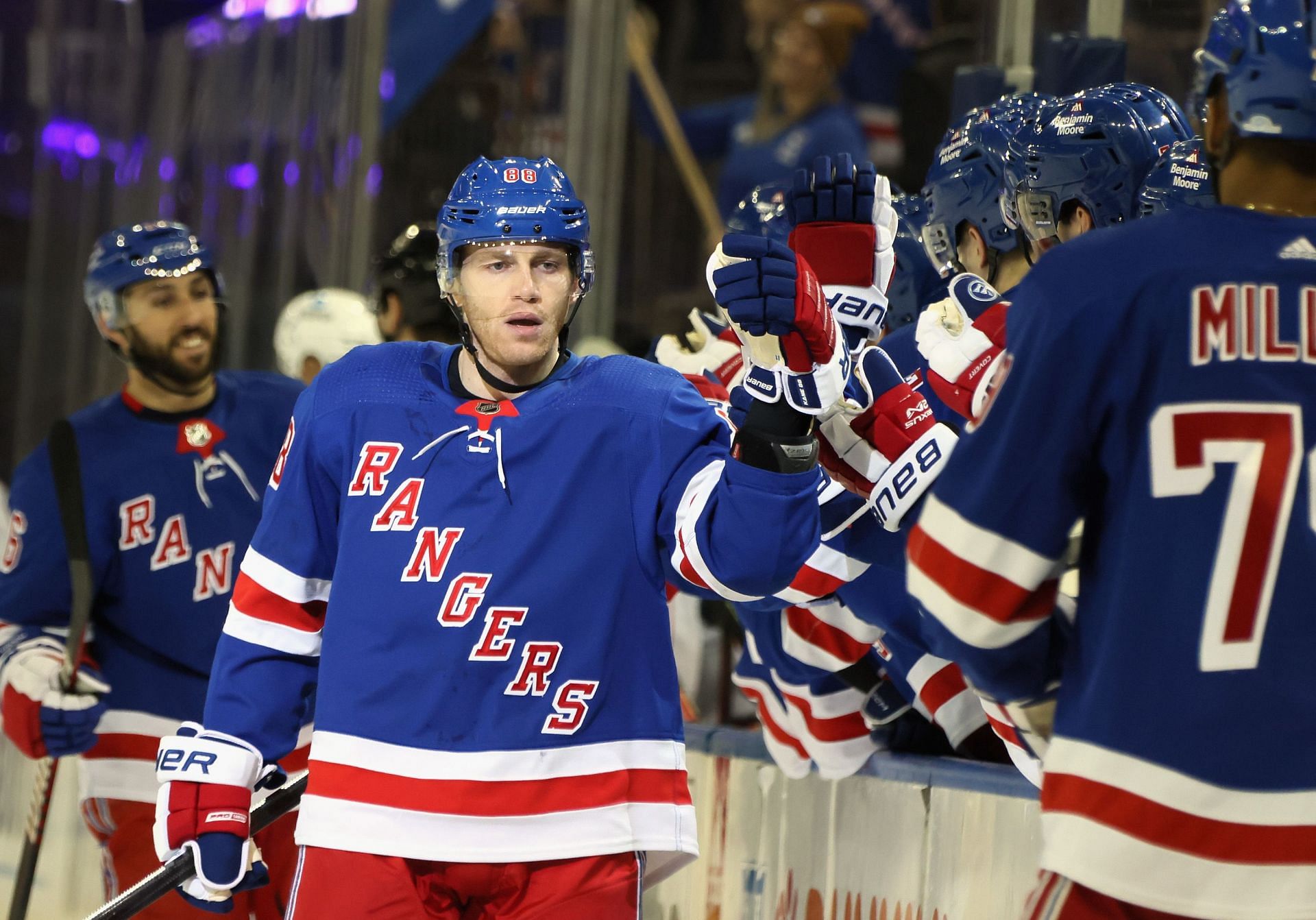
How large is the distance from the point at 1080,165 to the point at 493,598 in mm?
1207

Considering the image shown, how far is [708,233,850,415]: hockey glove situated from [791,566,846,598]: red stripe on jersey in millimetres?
1029

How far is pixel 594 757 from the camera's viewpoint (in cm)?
262

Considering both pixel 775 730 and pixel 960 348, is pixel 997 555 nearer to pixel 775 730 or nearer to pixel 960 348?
pixel 960 348

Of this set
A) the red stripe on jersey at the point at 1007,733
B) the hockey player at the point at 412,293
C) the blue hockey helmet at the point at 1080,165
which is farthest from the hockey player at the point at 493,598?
the hockey player at the point at 412,293

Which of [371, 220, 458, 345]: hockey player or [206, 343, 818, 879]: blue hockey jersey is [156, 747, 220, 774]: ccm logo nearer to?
[206, 343, 818, 879]: blue hockey jersey

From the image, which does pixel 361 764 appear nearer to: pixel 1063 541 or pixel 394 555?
pixel 394 555

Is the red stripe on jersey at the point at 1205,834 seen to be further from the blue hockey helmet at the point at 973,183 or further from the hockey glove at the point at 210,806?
the blue hockey helmet at the point at 973,183

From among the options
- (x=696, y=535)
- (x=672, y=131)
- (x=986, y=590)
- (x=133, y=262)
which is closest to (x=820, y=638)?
(x=696, y=535)

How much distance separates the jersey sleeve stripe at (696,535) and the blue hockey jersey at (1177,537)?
769mm

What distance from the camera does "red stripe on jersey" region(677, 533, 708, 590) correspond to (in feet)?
8.46

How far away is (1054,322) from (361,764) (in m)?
1.26

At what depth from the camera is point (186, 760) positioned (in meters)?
2.76

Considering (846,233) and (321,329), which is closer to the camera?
(846,233)

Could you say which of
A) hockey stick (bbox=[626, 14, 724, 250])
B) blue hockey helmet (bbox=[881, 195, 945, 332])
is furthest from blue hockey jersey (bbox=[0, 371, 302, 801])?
hockey stick (bbox=[626, 14, 724, 250])
